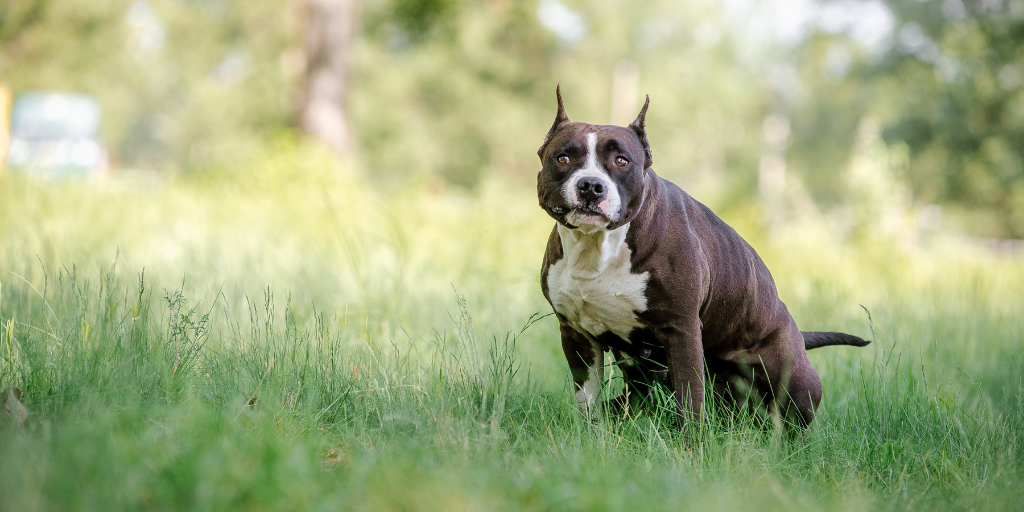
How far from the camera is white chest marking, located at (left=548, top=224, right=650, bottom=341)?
9.57 ft

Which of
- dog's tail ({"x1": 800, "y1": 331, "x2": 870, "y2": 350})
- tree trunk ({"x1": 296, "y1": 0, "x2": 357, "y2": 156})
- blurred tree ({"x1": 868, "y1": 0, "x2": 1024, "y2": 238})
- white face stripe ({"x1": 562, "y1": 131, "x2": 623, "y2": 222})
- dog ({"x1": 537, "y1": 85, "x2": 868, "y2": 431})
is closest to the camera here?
white face stripe ({"x1": 562, "y1": 131, "x2": 623, "y2": 222})

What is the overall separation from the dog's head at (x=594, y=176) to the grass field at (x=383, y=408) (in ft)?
2.47

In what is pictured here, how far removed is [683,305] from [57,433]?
2.11m

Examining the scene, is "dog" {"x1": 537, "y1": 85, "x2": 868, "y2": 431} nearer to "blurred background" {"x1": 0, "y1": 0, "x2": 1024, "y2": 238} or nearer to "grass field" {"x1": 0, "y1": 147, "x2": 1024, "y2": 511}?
"grass field" {"x1": 0, "y1": 147, "x2": 1024, "y2": 511}

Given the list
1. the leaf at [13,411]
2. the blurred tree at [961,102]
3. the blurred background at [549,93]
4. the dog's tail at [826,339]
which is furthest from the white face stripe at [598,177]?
the blurred tree at [961,102]

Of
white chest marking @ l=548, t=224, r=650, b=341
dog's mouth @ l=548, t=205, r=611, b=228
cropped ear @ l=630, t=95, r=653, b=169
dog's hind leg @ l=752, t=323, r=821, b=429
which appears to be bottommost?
dog's hind leg @ l=752, t=323, r=821, b=429

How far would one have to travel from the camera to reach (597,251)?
2.94 meters

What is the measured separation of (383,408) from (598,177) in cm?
121

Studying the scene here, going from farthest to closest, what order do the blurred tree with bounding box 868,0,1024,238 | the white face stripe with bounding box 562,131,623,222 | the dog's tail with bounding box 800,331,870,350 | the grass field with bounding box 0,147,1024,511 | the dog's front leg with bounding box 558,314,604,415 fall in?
the blurred tree with bounding box 868,0,1024,238
the dog's tail with bounding box 800,331,870,350
the dog's front leg with bounding box 558,314,604,415
the white face stripe with bounding box 562,131,623,222
the grass field with bounding box 0,147,1024,511

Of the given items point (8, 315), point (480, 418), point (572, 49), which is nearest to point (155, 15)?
point (572, 49)

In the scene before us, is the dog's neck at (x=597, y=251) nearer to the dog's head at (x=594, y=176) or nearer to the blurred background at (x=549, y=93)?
the dog's head at (x=594, y=176)

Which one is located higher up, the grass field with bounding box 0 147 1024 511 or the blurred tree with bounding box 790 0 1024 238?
the blurred tree with bounding box 790 0 1024 238

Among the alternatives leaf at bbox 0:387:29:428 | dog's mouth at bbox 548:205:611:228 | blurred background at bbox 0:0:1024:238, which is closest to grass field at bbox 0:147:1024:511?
leaf at bbox 0:387:29:428

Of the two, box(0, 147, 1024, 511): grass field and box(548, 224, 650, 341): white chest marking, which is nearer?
box(0, 147, 1024, 511): grass field
